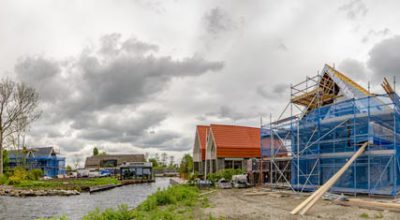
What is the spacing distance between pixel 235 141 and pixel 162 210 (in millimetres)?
26102

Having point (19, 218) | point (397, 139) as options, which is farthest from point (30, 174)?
point (397, 139)

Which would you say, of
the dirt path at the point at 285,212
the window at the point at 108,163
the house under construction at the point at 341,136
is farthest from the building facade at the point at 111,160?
the dirt path at the point at 285,212

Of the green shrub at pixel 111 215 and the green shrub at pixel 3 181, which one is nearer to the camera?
the green shrub at pixel 111 215

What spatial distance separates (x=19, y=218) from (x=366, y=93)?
2247 centimetres

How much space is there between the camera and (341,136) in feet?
78.9

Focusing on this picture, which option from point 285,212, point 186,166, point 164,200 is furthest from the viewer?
point 186,166

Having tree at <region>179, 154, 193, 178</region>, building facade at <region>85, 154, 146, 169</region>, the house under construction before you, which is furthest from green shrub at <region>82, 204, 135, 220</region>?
building facade at <region>85, 154, 146, 169</region>

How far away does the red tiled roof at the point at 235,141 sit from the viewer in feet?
135

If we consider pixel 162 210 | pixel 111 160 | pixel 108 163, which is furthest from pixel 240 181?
pixel 108 163

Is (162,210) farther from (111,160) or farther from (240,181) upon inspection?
(111,160)

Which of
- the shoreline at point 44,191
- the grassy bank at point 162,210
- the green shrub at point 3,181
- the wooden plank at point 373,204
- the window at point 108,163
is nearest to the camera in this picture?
the grassy bank at point 162,210

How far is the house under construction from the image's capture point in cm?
2127

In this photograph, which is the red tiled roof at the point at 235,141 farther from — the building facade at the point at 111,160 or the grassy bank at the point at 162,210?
the building facade at the point at 111,160

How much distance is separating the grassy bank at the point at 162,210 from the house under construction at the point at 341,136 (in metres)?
8.48
